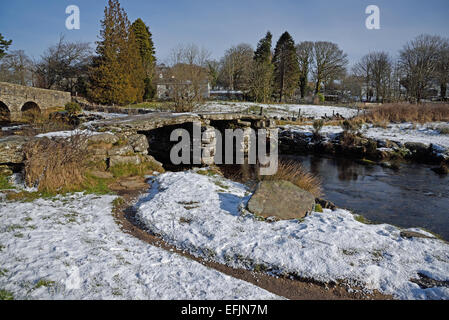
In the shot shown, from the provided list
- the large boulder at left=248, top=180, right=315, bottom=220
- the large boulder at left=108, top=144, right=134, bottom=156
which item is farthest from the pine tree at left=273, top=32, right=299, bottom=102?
the large boulder at left=248, top=180, right=315, bottom=220

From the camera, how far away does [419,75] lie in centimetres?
3091

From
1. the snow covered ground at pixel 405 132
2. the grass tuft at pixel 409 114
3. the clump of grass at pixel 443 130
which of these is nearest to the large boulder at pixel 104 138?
the snow covered ground at pixel 405 132

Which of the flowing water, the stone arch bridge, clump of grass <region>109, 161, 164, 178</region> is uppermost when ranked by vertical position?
the stone arch bridge

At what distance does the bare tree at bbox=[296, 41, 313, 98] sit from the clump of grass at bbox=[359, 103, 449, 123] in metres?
22.4

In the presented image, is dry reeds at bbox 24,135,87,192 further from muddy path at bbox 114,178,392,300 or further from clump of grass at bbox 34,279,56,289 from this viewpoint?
clump of grass at bbox 34,279,56,289

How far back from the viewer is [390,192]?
28.1 feet

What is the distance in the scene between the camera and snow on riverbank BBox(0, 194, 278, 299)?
267 cm

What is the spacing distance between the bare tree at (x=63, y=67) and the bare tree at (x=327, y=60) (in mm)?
32526

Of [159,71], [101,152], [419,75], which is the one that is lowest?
[101,152]

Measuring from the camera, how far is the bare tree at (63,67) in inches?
1238

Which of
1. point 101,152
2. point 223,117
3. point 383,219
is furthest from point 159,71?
point 383,219

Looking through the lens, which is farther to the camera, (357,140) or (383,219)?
(357,140)
